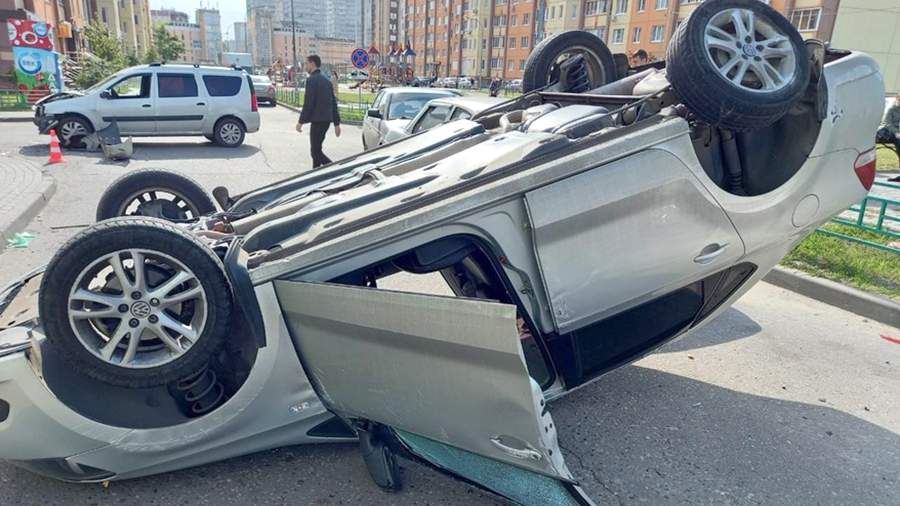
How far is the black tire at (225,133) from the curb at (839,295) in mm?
11750

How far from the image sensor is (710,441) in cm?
304

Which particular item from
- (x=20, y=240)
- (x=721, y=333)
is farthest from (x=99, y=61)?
(x=721, y=333)

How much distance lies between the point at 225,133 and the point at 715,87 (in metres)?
13.0

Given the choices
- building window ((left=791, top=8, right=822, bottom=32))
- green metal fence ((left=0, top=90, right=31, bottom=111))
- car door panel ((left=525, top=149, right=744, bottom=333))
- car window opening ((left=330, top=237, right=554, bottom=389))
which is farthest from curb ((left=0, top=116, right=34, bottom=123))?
building window ((left=791, top=8, right=822, bottom=32))

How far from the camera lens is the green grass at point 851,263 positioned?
16.9ft

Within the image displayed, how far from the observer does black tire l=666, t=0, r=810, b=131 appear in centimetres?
266

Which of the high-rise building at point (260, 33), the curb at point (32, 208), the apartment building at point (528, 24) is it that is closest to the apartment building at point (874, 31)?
the apartment building at point (528, 24)

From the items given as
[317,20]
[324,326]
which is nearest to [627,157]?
[324,326]

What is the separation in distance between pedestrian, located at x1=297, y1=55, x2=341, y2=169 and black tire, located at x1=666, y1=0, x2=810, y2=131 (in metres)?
6.79

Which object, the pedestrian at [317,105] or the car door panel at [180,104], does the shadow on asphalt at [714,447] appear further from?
the car door panel at [180,104]

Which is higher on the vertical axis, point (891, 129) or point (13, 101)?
point (891, 129)

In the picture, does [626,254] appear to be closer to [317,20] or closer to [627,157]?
[627,157]

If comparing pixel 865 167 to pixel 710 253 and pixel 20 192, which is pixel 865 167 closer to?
pixel 710 253

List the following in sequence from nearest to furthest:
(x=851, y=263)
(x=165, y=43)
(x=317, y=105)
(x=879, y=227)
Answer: (x=851, y=263)
(x=879, y=227)
(x=317, y=105)
(x=165, y=43)
